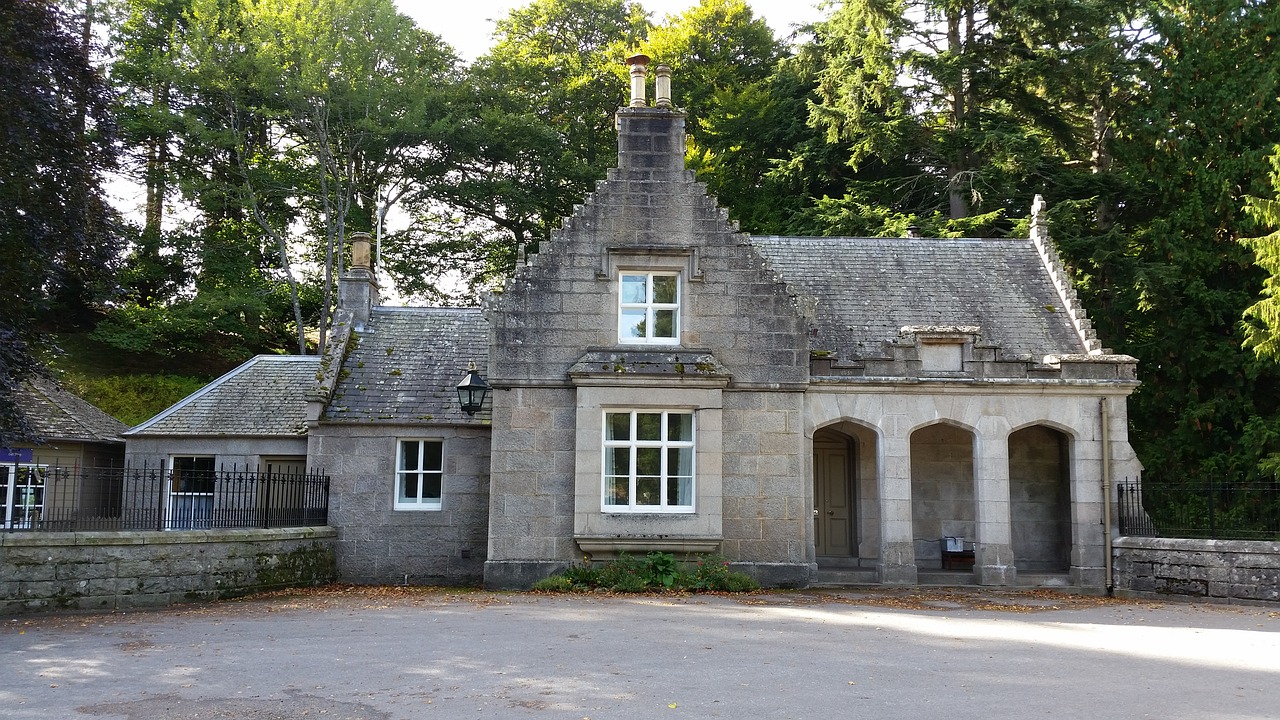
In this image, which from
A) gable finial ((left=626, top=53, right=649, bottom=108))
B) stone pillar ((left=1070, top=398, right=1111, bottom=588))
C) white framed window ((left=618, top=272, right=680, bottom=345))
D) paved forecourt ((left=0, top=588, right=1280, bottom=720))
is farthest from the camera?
gable finial ((left=626, top=53, right=649, bottom=108))

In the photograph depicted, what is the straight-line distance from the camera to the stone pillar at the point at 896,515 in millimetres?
17656

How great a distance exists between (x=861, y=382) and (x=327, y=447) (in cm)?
1027

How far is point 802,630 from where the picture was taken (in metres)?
12.2

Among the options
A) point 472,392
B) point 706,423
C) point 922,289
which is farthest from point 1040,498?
point 472,392

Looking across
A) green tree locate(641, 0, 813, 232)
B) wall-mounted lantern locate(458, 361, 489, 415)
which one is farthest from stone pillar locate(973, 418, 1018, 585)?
green tree locate(641, 0, 813, 232)

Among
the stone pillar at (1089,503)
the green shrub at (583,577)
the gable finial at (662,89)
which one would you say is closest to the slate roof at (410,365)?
the green shrub at (583,577)

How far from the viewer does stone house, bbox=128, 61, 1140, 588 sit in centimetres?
1692

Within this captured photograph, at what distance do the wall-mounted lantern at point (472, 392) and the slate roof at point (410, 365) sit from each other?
3.11 ft

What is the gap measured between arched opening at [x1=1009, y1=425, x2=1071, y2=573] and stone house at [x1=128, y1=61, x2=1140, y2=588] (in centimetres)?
5

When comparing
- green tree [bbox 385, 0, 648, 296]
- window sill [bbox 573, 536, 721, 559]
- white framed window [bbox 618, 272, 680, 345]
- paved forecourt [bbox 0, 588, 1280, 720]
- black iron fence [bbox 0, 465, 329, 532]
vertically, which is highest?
green tree [bbox 385, 0, 648, 296]

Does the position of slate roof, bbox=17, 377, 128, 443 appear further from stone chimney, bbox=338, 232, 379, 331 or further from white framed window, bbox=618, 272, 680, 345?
white framed window, bbox=618, 272, 680, 345

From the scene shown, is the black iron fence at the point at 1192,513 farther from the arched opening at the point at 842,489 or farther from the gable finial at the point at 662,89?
the gable finial at the point at 662,89

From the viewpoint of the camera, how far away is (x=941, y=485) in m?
20.0

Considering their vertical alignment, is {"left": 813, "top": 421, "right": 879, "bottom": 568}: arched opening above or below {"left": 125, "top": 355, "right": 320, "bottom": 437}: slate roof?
below
